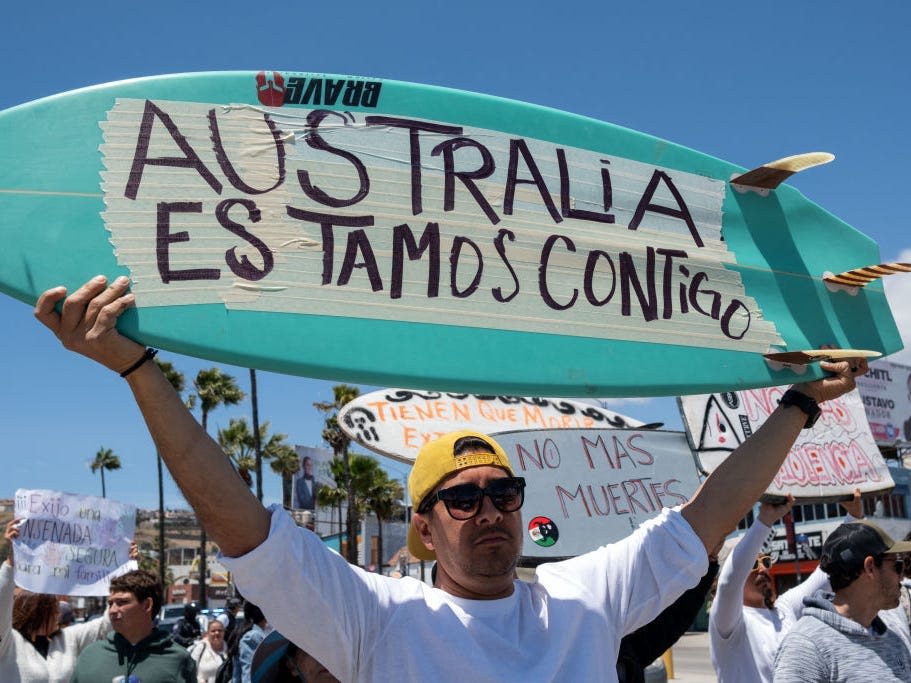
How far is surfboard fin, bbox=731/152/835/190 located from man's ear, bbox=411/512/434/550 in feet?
5.96

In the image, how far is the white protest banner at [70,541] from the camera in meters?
7.04

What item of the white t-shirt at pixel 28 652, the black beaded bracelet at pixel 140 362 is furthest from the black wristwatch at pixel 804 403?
the white t-shirt at pixel 28 652

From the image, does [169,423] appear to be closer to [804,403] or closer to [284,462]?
[804,403]

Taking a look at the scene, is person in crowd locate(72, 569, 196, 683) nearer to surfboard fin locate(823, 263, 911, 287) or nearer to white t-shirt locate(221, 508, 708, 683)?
white t-shirt locate(221, 508, 708, 683)

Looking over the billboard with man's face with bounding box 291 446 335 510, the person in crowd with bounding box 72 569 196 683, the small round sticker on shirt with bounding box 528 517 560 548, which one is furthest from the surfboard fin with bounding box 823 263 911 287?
the billboard with man's face with bounding box 291 446 335 510

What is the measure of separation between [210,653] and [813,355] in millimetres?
7360

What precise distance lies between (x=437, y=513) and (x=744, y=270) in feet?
5.33

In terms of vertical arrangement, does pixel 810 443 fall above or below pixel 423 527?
above

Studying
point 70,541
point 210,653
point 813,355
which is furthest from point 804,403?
point 210,653

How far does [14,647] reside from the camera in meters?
4.68

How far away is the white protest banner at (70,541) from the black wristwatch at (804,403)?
6.04 meters

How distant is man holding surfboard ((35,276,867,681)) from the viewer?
5.92 feet

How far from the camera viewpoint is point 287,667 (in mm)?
2494

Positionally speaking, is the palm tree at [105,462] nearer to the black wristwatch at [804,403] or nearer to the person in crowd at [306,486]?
the person in crowd at [306,486]
